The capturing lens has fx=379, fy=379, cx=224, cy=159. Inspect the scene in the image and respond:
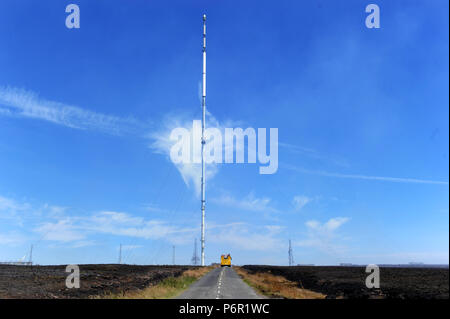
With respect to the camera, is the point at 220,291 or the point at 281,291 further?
the point at 281,291

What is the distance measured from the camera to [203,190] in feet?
207

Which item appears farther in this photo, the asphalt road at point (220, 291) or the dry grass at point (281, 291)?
the dry grass at point (281, 291)

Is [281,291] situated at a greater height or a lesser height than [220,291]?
lesser

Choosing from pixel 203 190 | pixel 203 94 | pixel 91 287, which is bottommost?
pixel 91 287

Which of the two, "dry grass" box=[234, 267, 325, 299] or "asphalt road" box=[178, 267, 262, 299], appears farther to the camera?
"dry grass" box=[234, 267, 325, 299]
